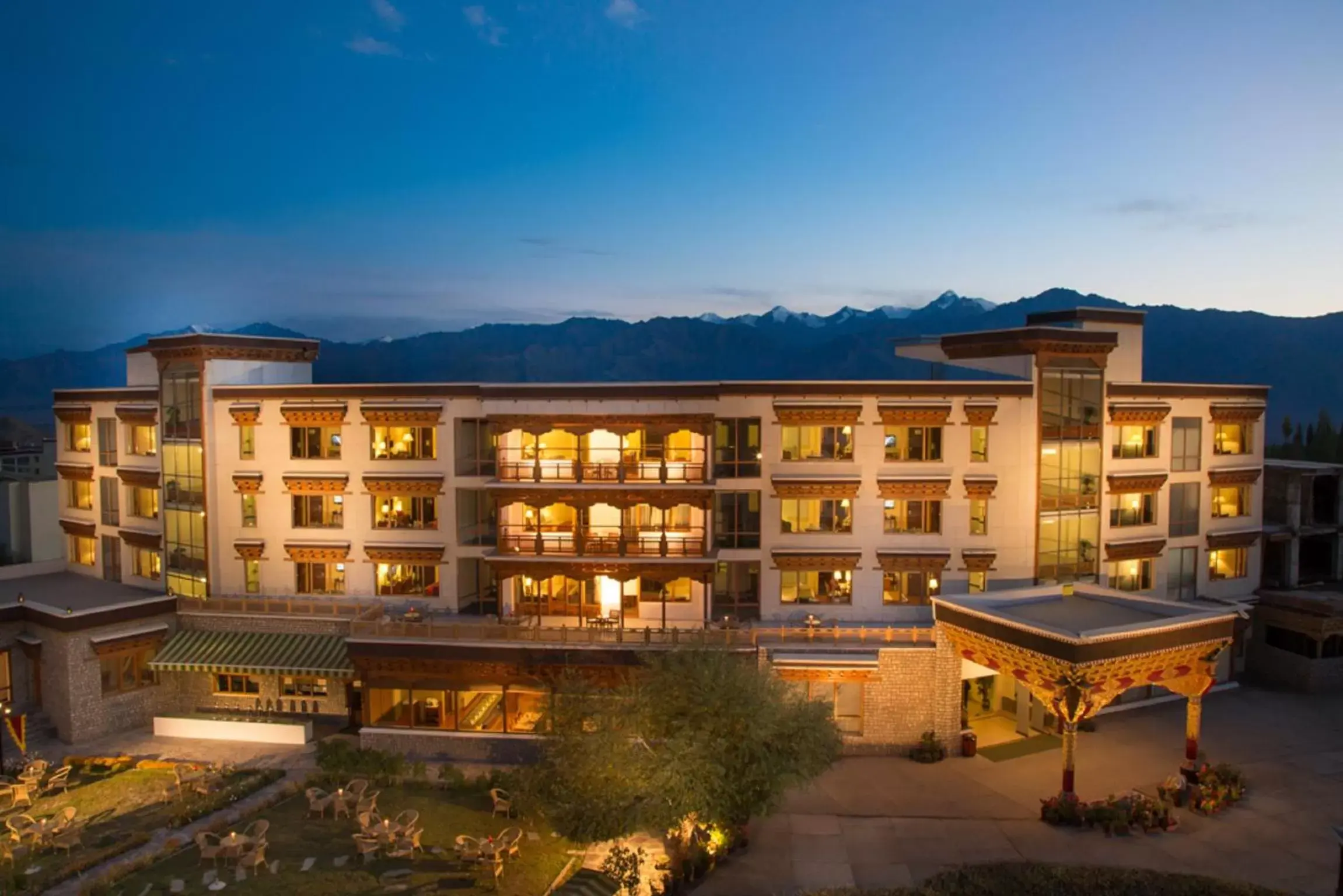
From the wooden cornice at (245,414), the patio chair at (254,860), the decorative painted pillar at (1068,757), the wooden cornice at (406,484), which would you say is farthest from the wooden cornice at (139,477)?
the decorative painted pillar at (1068,757)

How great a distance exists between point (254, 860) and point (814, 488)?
20.6 meters

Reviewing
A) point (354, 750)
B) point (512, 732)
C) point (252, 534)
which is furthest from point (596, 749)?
point (252, 534)

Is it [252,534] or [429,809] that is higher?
[252,534]

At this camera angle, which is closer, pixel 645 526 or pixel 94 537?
pixel 645 526

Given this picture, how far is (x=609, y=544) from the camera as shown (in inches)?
1278

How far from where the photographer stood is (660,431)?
32.0 m

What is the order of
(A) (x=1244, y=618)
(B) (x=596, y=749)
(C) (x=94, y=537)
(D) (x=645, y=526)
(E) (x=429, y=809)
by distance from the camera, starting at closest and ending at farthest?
(B) (x=596, y=749) < (E) (x=429, y=809) < (A) (x=1244, y=618) < (D) (x=645, y=526) < (C) (x=94, y=537)

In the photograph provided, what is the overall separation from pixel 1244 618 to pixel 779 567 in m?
16.8

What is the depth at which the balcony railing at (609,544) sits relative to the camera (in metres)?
32.3

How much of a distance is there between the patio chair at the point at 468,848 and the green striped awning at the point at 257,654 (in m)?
10.2

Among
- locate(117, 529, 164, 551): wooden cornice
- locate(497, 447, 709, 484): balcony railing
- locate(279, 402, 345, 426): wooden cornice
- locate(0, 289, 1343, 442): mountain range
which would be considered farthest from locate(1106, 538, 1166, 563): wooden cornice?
locate(0, 289, 1343, 442): mountain range

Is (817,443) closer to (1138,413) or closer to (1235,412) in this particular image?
(1138,413)

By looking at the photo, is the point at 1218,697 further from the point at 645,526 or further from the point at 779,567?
the point at 645,526

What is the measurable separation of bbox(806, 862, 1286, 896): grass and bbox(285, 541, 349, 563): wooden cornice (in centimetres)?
2253
